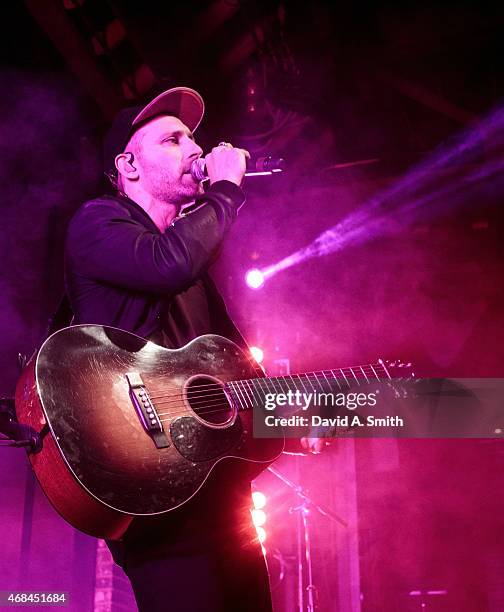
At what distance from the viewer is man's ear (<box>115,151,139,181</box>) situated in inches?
77.9

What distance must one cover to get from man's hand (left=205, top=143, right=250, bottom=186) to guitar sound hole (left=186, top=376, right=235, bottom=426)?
0.59m

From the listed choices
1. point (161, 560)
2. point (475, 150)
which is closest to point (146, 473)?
point (161, 560)

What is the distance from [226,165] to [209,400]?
70 cm

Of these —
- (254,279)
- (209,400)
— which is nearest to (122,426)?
(209,400)

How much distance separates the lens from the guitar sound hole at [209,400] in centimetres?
150

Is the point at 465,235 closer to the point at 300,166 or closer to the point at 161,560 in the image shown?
the point at 300,166

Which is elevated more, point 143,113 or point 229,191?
point 143,113

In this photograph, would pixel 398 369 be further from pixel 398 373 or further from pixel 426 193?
pixel 426 193

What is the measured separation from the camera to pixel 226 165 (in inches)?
70.4

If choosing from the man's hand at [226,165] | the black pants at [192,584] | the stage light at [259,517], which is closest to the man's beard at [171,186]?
the man's hand at [226,165]

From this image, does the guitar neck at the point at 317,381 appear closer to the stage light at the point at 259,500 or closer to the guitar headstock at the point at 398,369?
the guitar headstock at the point at 398,369

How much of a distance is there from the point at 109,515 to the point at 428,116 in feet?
16.7

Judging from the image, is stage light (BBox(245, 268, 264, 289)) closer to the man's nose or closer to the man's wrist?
the man's nose

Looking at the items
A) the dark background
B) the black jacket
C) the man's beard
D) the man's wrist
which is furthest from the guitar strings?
the dark background
